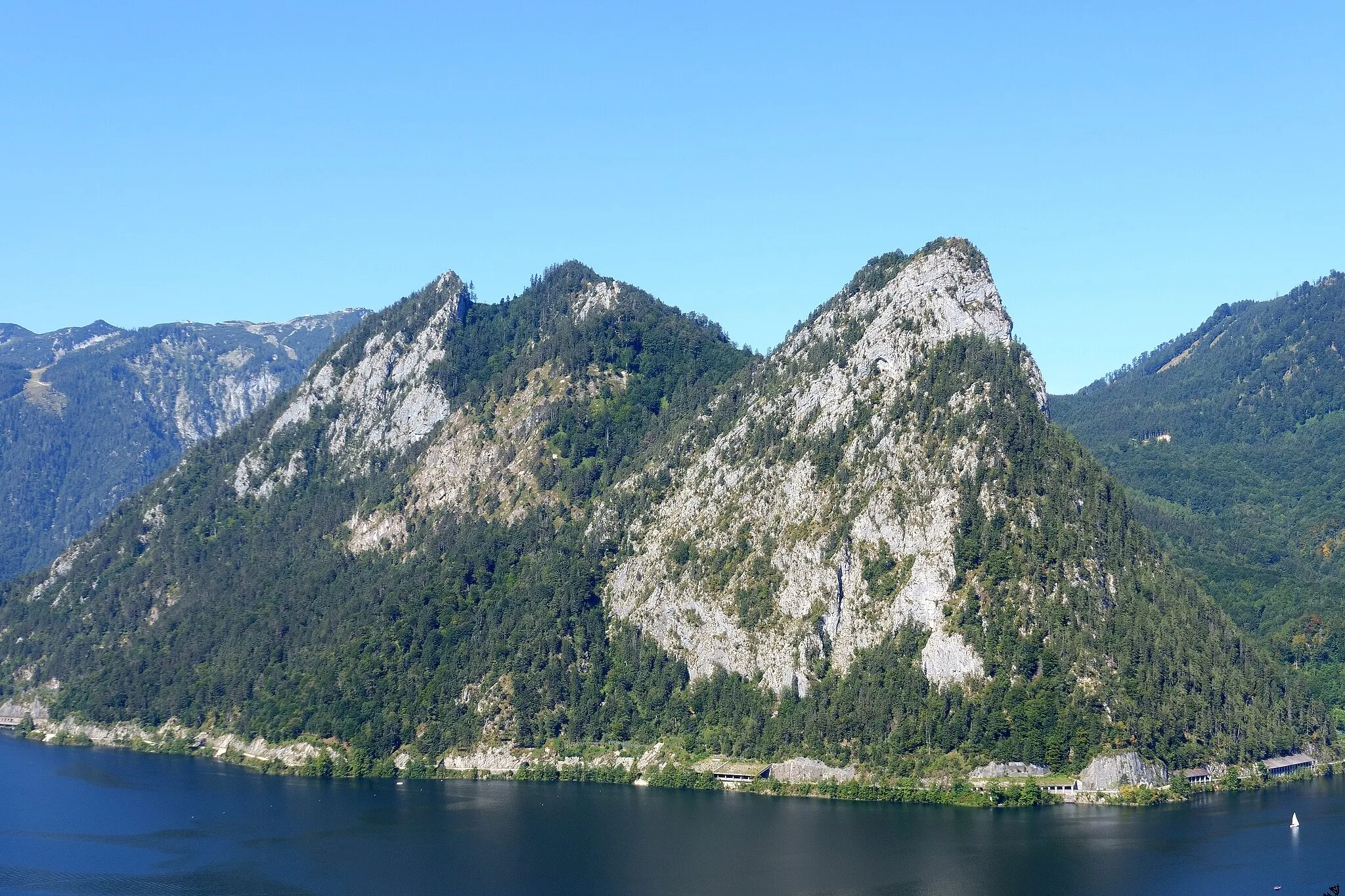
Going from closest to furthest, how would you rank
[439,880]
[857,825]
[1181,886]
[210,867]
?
[1181,886], [439,880], [210,867], [857,825]

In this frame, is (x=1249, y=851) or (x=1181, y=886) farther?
(x=1249, y=851)

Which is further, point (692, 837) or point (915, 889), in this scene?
point (692, 837)

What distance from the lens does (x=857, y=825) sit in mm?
193375

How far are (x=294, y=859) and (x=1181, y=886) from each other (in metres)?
104

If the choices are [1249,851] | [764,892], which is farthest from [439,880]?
[1249,851]

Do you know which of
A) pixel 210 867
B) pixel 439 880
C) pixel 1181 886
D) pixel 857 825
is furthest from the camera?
pixel 857 825

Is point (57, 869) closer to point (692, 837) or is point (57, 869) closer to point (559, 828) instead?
point (559, 828)

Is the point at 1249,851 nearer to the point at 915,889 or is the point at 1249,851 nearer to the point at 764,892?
the point at 915,889

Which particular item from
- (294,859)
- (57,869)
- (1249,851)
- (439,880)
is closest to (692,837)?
(439,880)

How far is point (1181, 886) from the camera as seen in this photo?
157000 millimetres

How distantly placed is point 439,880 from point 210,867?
3193cm

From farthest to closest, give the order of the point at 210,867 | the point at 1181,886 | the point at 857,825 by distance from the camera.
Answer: the point at 857,825
the point at 210,867
the point at 1181,886

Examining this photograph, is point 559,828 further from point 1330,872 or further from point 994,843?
point 1330,872

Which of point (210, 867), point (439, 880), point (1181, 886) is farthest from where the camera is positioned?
point (210, 867)
